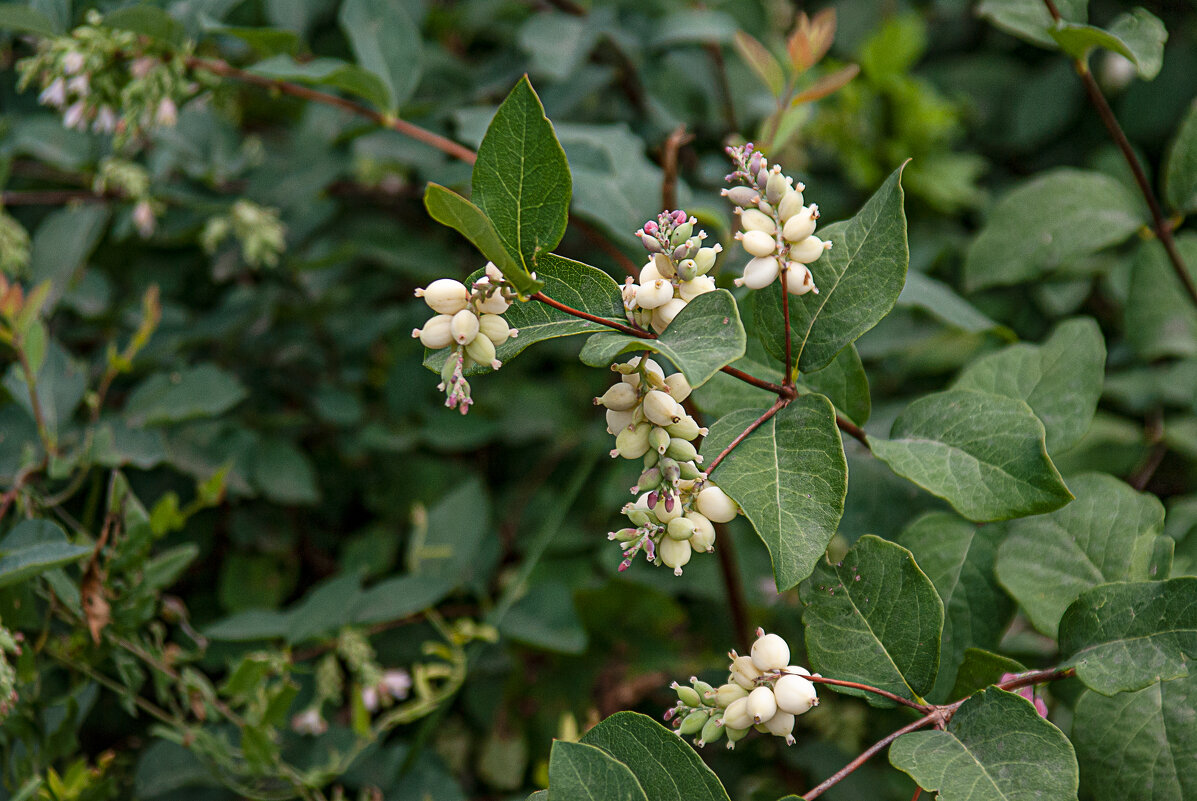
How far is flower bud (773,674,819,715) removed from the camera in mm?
612

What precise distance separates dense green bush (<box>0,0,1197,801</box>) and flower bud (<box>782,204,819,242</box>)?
0.01 meters

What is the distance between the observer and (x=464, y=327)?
1.93ft

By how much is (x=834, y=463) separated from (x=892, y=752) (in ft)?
0.74

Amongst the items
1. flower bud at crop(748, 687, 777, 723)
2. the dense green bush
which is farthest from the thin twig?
flower bud at crop(748, 687, 777, 723)

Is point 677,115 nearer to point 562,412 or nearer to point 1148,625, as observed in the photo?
point 562,412

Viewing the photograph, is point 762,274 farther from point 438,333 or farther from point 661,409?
point 438,333

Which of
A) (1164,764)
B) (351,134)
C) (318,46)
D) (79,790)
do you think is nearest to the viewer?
(1164,764)

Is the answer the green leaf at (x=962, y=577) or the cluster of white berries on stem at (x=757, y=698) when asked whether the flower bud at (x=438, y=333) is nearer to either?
the cluster of white berries on stem at (x=757, y=698)

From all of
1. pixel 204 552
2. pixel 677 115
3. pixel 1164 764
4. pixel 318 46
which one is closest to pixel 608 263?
pixel 677 115

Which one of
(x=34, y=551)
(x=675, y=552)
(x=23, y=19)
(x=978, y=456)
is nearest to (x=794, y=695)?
(x=675, y=552)

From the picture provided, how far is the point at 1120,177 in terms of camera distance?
1.62 m

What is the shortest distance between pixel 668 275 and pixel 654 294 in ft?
0.07

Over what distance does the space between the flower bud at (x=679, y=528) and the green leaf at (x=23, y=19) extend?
3.74ft

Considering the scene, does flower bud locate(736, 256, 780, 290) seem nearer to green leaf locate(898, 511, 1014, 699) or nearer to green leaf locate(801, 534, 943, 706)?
green leaf locate(801, 534, 943, 706)
